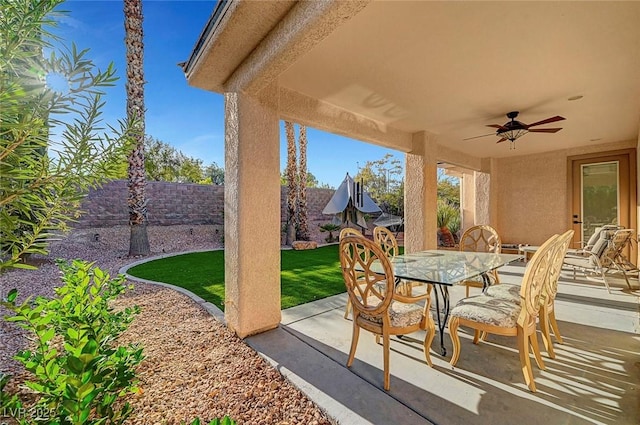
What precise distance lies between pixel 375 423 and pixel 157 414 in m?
1.49

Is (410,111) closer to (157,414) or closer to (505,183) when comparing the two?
(157,414)

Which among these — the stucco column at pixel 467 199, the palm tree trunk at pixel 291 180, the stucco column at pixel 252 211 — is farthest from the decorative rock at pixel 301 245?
the stucco column at pixel 252 211

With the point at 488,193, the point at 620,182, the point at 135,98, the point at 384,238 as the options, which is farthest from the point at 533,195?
the point at 135,98

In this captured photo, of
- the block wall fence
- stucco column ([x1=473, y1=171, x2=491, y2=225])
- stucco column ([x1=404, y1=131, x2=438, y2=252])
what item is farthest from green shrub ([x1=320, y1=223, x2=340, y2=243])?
stucco column ([x1=404, y1=131, x2=438, y2=252])

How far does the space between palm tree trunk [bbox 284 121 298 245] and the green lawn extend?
2.26m

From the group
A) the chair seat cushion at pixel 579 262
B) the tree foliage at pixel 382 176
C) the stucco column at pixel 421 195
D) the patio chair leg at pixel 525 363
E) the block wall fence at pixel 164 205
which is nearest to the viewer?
the patio chair leg at pixel 525 363

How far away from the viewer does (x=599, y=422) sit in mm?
1839

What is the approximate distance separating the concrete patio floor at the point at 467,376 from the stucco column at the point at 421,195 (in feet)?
8.17

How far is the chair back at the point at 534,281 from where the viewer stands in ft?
7.30

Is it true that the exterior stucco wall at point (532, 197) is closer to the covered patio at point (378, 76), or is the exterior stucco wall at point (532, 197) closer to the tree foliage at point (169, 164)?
the covered patio at point (378, 76)

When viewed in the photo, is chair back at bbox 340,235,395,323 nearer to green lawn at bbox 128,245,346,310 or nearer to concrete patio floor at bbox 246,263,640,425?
concrete patio floor at bbox 246,263,640,425

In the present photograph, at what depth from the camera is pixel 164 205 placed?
32.9 ft

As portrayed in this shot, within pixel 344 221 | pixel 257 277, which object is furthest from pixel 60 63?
pixel 344 221

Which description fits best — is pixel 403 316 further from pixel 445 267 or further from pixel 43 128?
pixel 43 128
